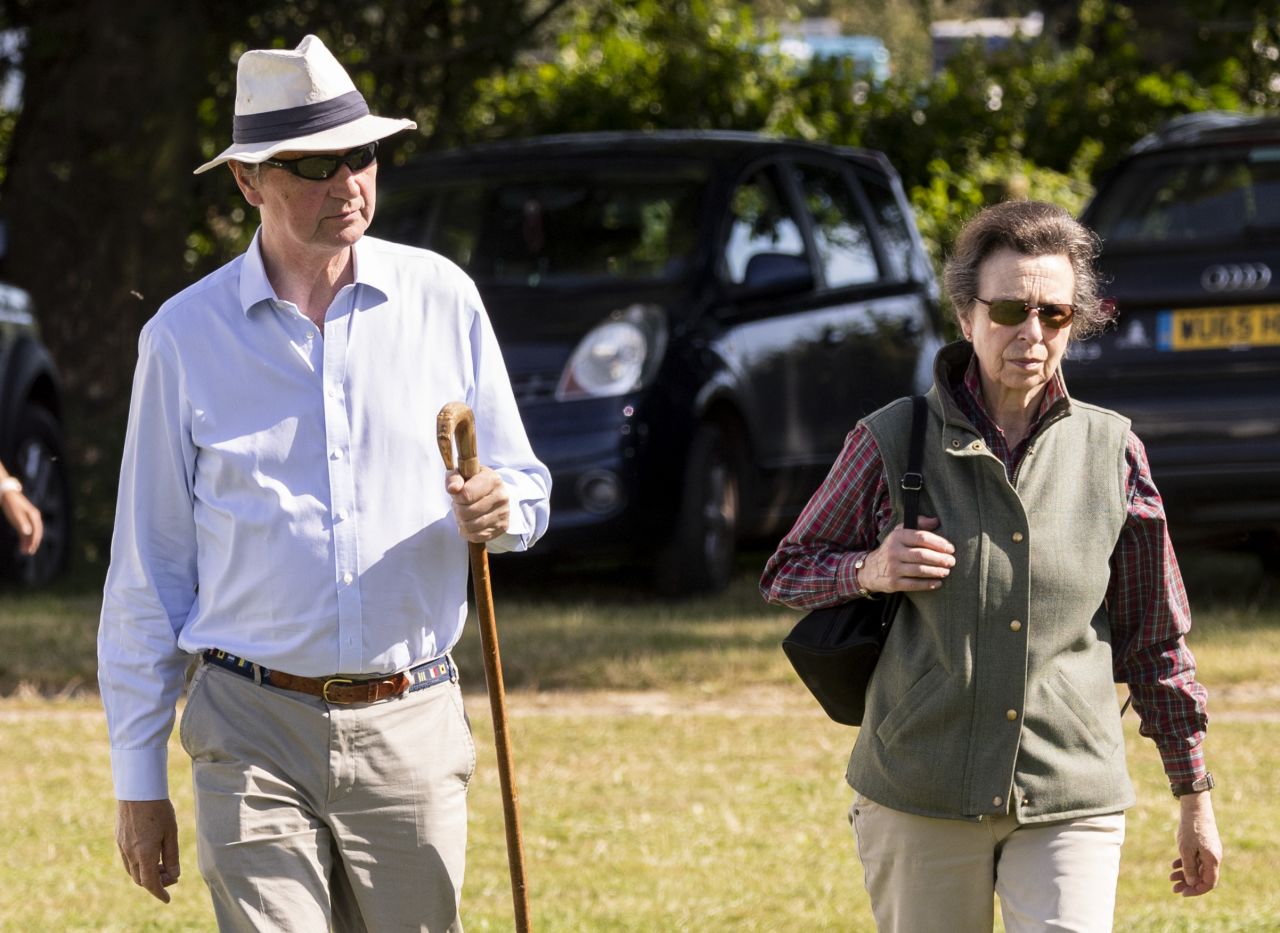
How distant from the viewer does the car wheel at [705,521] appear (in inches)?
375

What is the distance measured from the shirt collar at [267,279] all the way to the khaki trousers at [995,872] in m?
1.20

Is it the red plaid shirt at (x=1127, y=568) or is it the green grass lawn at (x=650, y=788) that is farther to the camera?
the green grass lawn at (x=650, y=788)

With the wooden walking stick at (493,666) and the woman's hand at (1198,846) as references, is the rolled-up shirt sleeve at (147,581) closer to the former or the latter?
the wooden walking stick at (493,666)

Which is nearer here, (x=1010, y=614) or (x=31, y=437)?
(x=1010, y=614)

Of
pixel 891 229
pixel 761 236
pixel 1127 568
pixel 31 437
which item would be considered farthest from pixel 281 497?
pixel 891 229

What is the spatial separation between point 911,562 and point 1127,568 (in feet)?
1.46

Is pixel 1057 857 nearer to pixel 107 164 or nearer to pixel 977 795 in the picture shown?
pixel 977 795

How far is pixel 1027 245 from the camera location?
12.1ft

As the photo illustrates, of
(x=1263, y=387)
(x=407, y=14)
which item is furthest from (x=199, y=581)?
(x=407, y=14)

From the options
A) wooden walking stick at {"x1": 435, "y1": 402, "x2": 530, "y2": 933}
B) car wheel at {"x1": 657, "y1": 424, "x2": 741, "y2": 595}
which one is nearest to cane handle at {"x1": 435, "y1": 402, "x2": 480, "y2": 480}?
wooden walking stick at {"x1": 435, "y1": 402, "x2": 530, "y2": 933}

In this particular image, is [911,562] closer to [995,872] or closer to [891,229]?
[995,872]

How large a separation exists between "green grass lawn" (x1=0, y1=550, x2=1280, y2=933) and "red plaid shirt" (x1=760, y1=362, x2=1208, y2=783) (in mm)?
1690

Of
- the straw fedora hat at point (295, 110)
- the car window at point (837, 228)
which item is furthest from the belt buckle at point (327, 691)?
the car window at point (837, 228)

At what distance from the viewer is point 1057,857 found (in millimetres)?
3527
